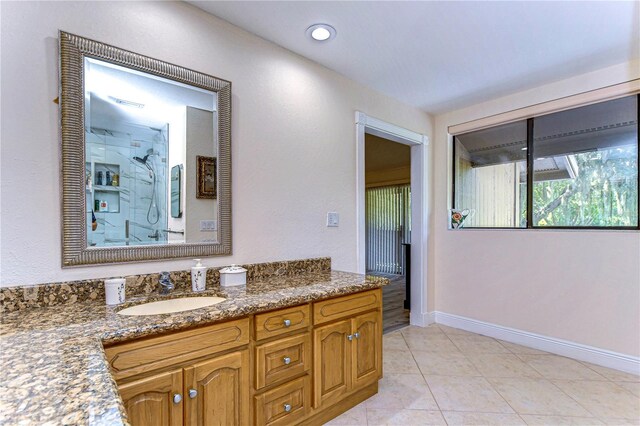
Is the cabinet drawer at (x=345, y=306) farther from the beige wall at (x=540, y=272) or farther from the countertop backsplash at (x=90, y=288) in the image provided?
the beige wall at (x=540, y=272)

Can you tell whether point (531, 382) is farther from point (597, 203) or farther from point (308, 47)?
point (308, 47)

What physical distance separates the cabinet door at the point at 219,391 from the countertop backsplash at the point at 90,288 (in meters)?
0.56

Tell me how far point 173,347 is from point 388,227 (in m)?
6.59

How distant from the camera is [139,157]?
1.70 m

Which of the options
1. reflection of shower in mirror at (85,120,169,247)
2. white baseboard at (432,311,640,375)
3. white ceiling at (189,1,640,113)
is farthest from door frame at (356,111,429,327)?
reflection of shower in mirror at (85,120,169,247)

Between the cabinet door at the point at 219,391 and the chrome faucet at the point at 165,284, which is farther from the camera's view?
the chrome faucet at the point at 165,284

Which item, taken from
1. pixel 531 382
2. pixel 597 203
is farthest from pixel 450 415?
pixel 597 203

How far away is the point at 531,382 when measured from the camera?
92.0 inches

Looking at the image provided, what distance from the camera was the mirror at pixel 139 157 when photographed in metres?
1.49

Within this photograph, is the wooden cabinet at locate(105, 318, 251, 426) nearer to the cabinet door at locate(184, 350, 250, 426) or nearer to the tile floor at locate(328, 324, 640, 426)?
the cabinet door at locate(184, 350, 250, 426)

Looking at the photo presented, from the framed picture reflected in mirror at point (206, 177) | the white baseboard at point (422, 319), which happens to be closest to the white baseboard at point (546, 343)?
the white baseboard at point (422, 319)

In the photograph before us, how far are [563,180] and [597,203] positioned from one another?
1.07 feet

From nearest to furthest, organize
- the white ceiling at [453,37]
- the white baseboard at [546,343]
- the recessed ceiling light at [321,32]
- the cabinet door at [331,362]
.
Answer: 1. the cabinet door at [331,362]
2. the white ceiling at [453,37]
3. the recessed ceiling light at [321,32]
4. the white baseboard at [546,343]

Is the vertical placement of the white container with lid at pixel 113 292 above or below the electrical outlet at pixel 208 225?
below
